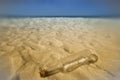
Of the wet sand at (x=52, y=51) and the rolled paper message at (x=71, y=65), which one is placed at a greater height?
the rolled paper message at (x=71, y=65)

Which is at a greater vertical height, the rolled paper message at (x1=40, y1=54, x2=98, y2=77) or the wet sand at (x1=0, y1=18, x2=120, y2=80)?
the rolled paper message at (x1=40, y1=54, x2=98, y2=77)

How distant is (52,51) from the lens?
4.50 ft

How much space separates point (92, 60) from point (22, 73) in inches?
19.1

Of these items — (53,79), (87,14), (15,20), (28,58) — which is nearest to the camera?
(53,79)

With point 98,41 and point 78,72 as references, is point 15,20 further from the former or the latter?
point 78,72

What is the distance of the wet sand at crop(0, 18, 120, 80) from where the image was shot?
1.02 m

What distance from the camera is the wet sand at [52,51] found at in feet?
3.34

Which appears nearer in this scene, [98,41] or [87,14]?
[98,41]

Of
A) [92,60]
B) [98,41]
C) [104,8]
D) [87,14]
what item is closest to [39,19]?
[87,14]

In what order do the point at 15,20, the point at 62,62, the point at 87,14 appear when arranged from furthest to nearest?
the point at 87,14 < the point at 15,20 < the point at 62,62

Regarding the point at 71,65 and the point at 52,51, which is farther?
the point at 52,51

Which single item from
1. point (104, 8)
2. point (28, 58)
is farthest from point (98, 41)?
point (104, 8)

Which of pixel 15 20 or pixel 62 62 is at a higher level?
pixel 62 62

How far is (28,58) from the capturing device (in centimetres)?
125
